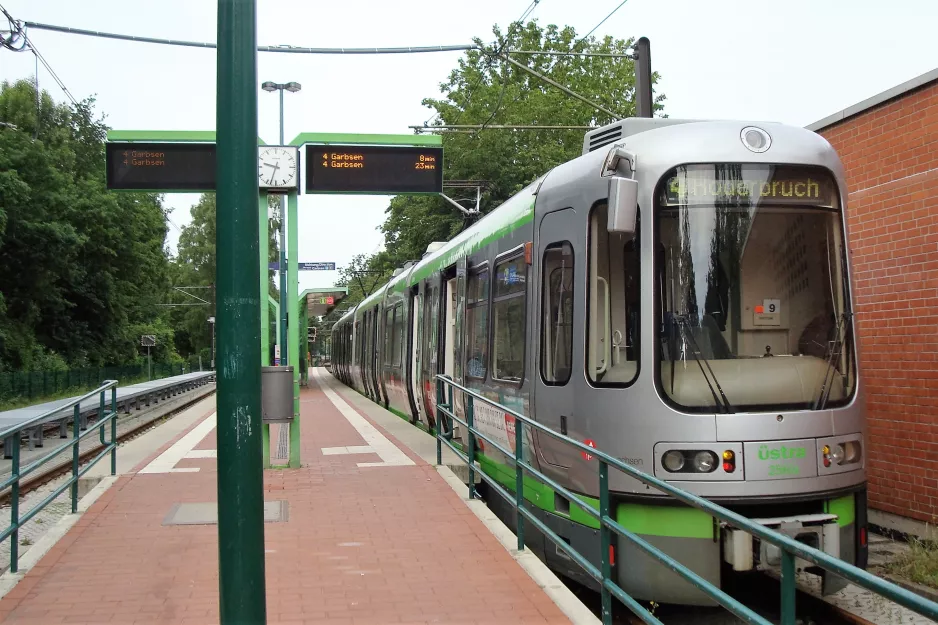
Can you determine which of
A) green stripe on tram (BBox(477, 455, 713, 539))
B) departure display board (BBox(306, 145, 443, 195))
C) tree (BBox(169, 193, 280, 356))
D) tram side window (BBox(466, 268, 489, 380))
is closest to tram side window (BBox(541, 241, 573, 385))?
green stripe on tram (BBox(477, 455, 713, 539))

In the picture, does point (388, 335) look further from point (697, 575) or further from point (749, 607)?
point (697, 575)

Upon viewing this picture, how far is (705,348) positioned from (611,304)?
77 centimetres

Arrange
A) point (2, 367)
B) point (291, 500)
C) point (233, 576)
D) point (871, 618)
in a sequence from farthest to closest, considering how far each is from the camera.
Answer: point (2, 367)
point (291, 500)
point (871, 618)
point (233, 576)

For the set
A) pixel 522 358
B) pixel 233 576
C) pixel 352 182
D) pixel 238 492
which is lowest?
pixel 233 576

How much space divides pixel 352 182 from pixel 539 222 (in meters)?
3.33

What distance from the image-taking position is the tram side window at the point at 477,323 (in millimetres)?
9883

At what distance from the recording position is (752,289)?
655 cm

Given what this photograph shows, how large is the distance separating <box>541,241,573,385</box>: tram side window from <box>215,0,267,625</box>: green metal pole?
3.34 metres

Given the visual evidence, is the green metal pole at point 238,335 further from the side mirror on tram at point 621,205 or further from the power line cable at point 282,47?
the power line cable at point 282,47

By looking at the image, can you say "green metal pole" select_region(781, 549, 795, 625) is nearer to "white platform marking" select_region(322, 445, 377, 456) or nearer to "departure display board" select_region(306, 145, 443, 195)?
"departure display board" select_region(306, 145, 443, 195)

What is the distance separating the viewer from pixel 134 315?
5066cm

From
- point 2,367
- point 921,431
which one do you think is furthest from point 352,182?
point 2,367

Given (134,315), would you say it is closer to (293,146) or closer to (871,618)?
(293,146)

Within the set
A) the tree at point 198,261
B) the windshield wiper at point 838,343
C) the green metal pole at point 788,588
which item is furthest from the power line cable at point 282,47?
the tree at point 198,261
